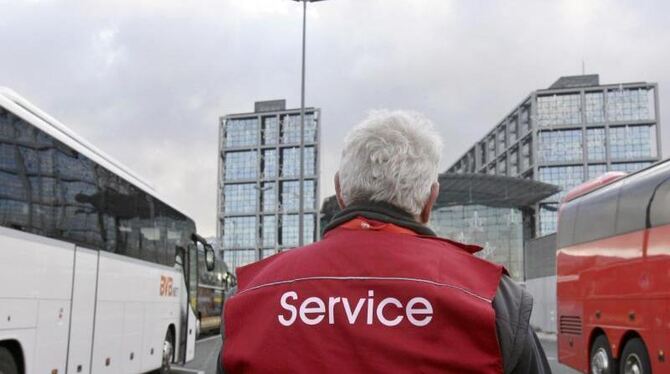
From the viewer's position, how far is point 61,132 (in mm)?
8188

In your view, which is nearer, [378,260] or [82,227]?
[378,260]

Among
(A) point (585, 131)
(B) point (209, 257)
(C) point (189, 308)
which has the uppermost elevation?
(A) point (585, 131)

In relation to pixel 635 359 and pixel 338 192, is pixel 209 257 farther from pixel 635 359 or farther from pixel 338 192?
pixel 338 192

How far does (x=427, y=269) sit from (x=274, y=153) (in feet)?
229

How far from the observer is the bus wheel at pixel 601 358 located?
10719 millimetres

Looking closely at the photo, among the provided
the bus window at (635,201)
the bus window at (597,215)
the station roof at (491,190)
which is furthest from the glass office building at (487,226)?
the bus window at (635,201)

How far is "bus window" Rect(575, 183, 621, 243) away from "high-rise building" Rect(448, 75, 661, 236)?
62101mm

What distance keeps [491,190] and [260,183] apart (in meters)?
22.7

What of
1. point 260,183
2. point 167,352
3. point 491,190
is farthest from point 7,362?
point 260,183

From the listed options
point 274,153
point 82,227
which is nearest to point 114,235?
point 82,227

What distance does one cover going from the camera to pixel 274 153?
71312 mm

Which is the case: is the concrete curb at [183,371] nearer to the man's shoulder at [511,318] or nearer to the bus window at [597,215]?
the bus window at [597,215]

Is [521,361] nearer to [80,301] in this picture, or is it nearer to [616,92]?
[80,301]

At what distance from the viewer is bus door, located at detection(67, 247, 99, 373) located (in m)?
8.07
